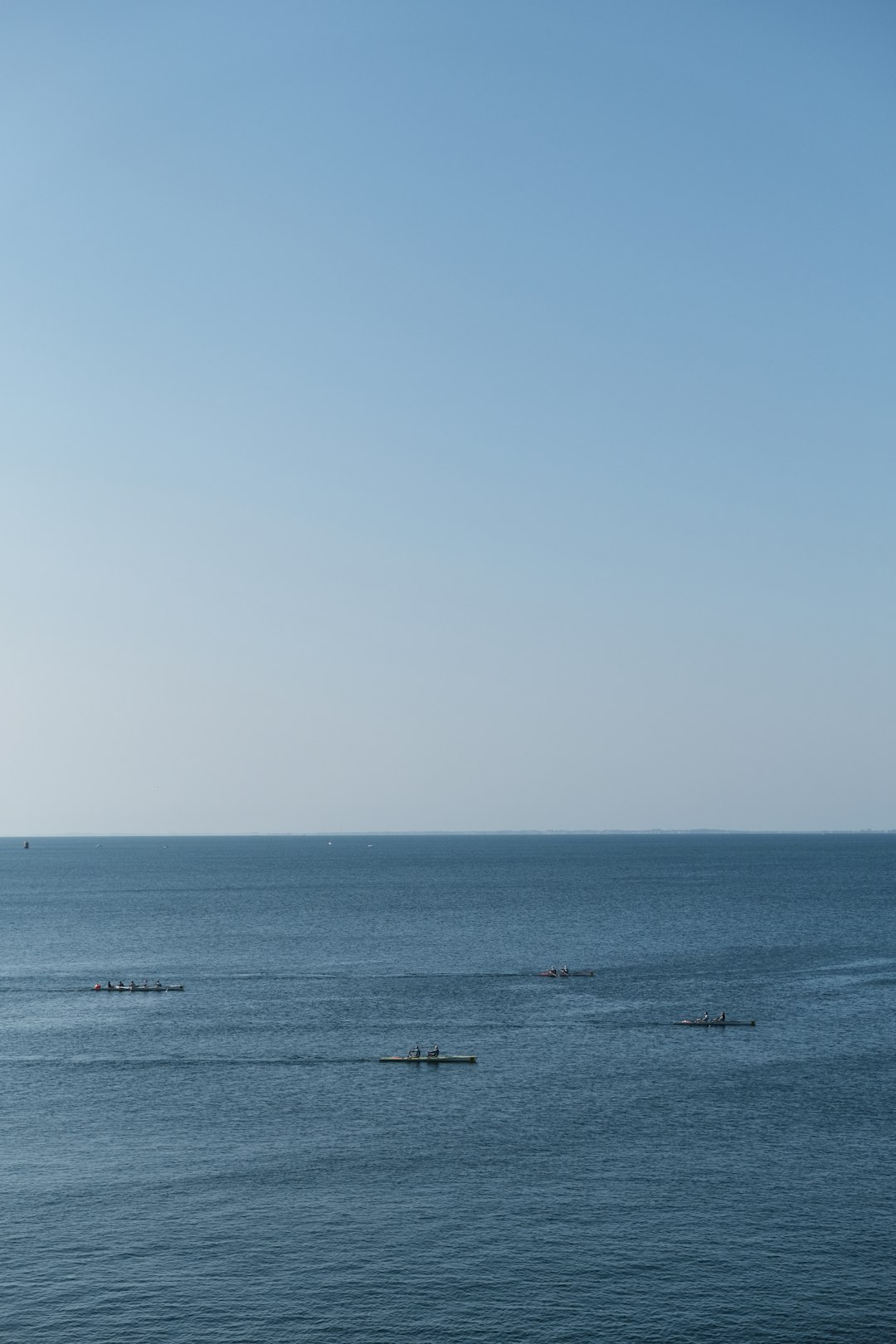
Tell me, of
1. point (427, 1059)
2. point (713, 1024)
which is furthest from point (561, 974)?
point (427, 1059)

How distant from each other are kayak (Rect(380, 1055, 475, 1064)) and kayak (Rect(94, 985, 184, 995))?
4804 centimetres

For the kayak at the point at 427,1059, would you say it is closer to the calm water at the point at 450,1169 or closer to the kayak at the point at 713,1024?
the calm water at the point at 450,1169

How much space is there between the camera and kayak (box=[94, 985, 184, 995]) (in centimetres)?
14275

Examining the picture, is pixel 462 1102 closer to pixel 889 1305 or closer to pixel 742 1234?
pixel 742 1234

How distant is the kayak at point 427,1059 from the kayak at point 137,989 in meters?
48.0

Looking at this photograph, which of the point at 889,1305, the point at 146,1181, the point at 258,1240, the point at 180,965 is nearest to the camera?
the point at 889,1305

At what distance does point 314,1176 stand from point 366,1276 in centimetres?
1420

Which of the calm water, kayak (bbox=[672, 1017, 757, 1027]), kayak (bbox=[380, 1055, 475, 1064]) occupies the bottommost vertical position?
the calm water

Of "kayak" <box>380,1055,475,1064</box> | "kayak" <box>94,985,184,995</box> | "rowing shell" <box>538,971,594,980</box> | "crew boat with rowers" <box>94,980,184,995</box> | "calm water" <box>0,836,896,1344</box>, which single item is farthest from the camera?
"rowing shell" <box>538,971,594,980</box>

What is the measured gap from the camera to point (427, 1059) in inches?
4112

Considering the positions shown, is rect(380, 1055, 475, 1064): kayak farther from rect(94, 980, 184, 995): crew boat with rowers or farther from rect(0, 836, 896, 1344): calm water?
rect(94, 980, 184, 995): crew boat with rowers

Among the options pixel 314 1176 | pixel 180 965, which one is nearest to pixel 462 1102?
pixel 314 1176

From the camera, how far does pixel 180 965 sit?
552 feet

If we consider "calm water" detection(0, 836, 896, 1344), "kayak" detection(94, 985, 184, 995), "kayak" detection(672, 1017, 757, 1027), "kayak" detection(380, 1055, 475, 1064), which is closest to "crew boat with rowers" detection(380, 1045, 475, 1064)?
"kayak" detection(380, 1055, 475, 1064)
